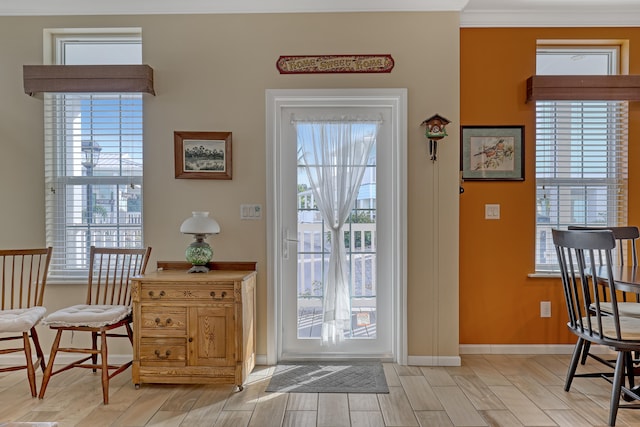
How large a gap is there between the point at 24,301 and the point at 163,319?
4.31 ft

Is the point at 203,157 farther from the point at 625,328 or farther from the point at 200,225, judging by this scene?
the point at 625,328

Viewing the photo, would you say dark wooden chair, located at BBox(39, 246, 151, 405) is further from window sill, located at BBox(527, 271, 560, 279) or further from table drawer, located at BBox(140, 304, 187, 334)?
window sill, located at BBox(527, 271, 560, 279)

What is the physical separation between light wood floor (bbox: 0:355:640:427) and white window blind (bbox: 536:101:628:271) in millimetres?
1080

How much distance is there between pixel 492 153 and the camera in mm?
3322

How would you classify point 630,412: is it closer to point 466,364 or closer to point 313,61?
point 466,364

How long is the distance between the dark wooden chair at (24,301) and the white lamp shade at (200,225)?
0.99 m

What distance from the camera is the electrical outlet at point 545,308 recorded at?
334 cm

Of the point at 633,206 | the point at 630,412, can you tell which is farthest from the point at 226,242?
the point at 633,206

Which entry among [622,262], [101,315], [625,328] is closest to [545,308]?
[622,262]

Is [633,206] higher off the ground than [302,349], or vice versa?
[633,206]

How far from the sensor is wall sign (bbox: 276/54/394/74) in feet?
10.2

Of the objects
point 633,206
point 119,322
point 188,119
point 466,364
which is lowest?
point 466,364

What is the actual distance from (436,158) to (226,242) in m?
1.69

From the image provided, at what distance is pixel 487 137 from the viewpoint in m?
3.32
